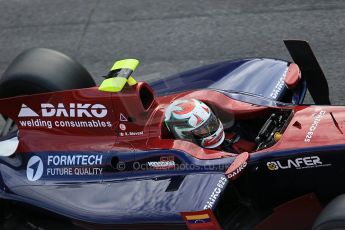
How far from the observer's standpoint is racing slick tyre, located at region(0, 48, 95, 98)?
5719mm

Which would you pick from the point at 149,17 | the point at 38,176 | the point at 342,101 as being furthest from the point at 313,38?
the point at 38,176

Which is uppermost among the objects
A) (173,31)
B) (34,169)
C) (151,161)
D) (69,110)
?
(69,110)

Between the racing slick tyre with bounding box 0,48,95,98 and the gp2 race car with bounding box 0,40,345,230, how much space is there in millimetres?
10

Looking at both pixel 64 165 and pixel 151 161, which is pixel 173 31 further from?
pixel 151 161

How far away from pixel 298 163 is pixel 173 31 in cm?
409

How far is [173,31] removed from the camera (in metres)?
8.47

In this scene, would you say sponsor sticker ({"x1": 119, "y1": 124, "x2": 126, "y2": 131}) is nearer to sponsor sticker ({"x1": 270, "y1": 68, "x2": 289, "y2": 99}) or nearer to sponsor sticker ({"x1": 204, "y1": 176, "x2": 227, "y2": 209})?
sponsor sticker ({"x1": 204, "y1": 176, "x2": 227, "y2": 209})

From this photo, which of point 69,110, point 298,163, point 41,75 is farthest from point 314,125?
point 41,75

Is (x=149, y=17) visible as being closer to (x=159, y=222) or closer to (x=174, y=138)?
(x=174, y=138)

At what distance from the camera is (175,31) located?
333 inches

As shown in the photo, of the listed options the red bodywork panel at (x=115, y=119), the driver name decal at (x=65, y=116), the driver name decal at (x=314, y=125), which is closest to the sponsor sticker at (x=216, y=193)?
the red bodywork panel at (x=115, y=119)

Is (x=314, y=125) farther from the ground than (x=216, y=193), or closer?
farther from the ground

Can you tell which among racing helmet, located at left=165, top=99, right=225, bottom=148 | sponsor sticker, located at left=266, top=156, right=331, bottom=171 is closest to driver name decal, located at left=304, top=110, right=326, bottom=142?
sponsor sticker, located at left=266, top=156, right=331, bottom=171

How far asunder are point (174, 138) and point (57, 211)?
0.96 meters
